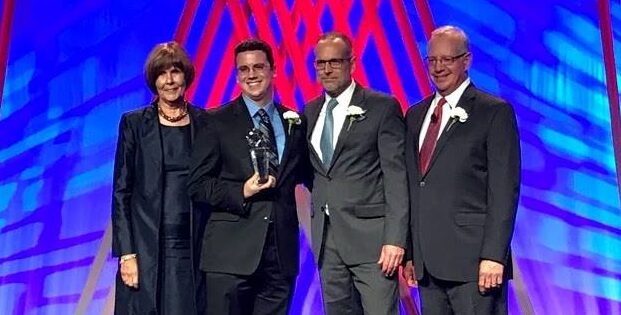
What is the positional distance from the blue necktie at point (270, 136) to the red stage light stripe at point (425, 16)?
1348 mm

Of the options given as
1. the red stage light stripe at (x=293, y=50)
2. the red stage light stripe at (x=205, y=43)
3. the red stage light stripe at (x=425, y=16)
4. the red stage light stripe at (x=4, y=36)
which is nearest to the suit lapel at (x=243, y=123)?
the red stage light stripe at (x=293, y=50)

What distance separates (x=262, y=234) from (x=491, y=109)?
85cm

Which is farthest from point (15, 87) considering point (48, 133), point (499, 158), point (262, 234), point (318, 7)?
point (499, 158)

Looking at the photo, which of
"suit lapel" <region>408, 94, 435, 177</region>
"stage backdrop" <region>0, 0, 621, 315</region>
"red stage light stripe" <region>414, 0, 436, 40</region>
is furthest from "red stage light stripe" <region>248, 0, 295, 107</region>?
"suit lapel" <region>408, 94, 435, 177</region>

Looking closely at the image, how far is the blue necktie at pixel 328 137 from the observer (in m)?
2.65

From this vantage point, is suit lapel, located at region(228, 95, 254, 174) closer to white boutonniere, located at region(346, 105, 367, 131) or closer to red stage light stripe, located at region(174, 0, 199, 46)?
white boutonniere, located at region(346, 105, 367, 131)

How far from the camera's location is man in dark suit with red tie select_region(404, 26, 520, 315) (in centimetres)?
246

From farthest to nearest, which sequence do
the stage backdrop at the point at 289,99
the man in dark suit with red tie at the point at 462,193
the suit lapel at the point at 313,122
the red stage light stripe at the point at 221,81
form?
the red stage light stripe at the point at 221,81 → the stage backdrop at the point at 289,99 → the suit lapel at the point at 313,122 → the man in dark suit with red tie at the point at 462,193

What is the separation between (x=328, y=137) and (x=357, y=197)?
0.24m

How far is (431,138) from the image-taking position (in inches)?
102

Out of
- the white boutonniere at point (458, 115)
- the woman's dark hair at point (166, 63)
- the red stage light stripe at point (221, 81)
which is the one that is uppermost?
the red stage light stripe at point (221, 81)

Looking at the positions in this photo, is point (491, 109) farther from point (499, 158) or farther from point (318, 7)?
point (318, 7)

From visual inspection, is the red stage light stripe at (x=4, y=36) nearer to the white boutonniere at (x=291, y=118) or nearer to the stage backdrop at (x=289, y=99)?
the stage backdrop at (x=289, y=99)

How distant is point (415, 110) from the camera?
2740 millimetres
